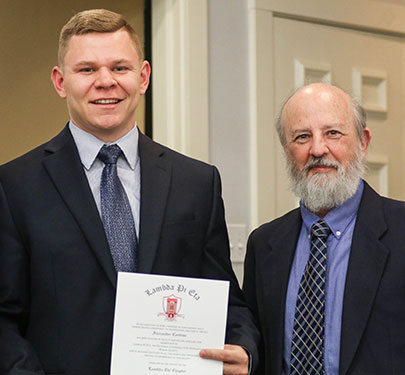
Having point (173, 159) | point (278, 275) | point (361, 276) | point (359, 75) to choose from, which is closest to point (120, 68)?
point (173, 159)

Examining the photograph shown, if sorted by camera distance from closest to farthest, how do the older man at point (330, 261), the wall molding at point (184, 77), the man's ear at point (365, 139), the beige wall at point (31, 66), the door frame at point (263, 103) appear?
the older man at point (330, 261)
the man's ear at point (365, 139)
the wall molding at point (184, 77)
the door frame at point (263, 103)
the beige wall at point (31, 66)

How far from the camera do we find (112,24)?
2240 millimetres

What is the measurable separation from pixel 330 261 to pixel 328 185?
0.69 feet

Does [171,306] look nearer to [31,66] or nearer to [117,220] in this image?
[117,220]

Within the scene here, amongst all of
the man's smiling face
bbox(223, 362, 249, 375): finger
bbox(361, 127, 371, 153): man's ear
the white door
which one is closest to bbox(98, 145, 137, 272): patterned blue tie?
the man's smiling face

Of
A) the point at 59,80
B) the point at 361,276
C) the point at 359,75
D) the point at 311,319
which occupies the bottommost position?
the point at 311,319

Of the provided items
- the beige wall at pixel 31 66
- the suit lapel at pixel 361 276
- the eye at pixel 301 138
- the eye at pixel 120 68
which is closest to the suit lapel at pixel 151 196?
the eye at pixel 120 68

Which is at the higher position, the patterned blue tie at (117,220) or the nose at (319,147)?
the nose at (319,147)

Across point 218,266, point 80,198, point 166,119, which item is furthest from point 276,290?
point 166,119

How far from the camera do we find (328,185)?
242cm

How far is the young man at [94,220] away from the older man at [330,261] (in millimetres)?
141

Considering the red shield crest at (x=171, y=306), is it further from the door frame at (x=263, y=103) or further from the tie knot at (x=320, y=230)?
the door frame at (x=263, y=103)

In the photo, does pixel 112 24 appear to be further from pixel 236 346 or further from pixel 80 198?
pixel 236 346

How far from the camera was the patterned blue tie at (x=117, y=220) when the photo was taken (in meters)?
2.17
